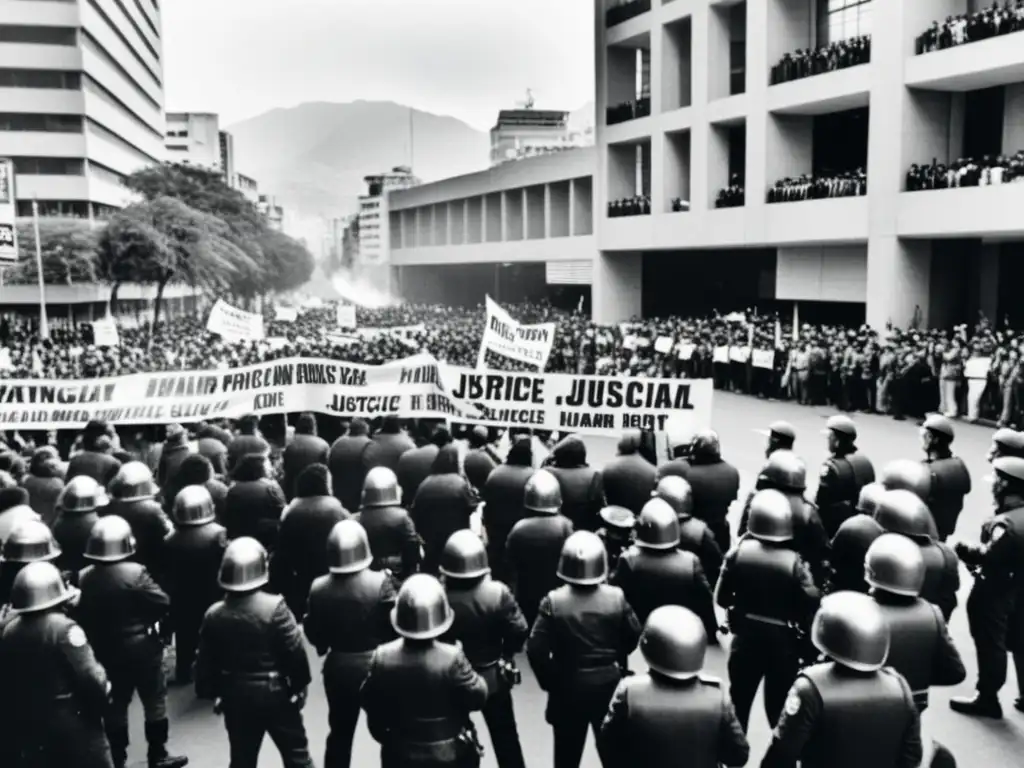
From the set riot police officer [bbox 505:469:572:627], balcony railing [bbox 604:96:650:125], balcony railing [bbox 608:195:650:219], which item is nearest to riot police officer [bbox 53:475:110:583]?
riot police officer [bbox 505:469:572:627]

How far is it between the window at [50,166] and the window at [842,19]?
1755 inches

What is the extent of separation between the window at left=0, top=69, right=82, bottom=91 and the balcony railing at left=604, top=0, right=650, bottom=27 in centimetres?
3514

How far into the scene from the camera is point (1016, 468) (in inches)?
256

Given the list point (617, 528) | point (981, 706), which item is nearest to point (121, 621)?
point (617, 528)

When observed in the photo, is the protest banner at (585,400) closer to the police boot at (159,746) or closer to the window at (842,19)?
the police boot at (159,746)

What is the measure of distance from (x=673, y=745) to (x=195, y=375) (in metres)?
7.91

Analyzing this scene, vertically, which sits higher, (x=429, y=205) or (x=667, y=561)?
(x=429, y=205)

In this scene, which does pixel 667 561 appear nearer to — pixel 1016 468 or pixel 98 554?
pixel 1016 468

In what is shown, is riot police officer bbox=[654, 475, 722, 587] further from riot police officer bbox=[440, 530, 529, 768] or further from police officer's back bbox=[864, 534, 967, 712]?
police officer's back bbox=[864, 534, 967, 712]

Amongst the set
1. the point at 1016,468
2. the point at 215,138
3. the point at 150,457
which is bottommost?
the point at 150,457

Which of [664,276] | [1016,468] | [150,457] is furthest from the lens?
[664,276]

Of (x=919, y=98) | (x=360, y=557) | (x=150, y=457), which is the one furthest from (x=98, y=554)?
(x=919, y=98)

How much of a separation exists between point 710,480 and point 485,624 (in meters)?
3.28

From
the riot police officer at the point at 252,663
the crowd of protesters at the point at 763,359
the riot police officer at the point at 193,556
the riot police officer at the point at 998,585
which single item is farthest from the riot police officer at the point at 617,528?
the crowd of protesters at the point at 763,359
